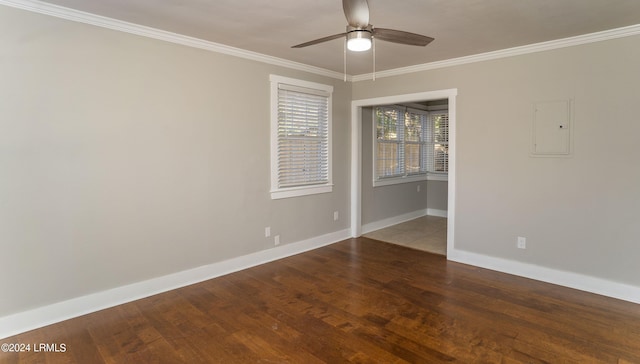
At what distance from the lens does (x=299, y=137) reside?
4809mm

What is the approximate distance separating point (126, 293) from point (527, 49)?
4902 millimetres

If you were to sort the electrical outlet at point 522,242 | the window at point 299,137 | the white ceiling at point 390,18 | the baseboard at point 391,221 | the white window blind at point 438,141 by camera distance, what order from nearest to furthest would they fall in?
the white ceiling at point 390,18
the electrical outlet at point 522,242
the window at point 299,137
the baseboard at point 391,221
the white window blind at point 438,141

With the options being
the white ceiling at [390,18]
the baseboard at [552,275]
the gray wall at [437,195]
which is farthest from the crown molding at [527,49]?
the gray wall at [437,195]

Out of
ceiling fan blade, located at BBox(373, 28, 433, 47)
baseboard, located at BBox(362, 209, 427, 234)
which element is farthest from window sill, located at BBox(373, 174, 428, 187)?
ceiling fan blade, located at BBox(373, 28, 433, 47)

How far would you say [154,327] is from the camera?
9.32 feet

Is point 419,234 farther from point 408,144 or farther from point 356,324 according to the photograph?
point 356,324

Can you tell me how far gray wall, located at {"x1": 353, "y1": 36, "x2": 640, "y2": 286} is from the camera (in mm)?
3357

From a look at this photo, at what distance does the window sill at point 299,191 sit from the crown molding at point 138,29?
1.65 m

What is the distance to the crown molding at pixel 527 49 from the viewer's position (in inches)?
130

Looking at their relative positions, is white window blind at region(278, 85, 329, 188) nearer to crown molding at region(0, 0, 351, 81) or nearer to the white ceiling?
crown molding at region(0, 0, 351, 81)

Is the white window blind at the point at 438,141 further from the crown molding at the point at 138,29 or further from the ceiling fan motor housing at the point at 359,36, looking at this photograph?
the ceiling fan motor housing at the point at 359,36

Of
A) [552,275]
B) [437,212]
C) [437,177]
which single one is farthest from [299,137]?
[437,212]

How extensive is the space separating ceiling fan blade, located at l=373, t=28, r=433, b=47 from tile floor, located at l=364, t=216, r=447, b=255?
130 inches

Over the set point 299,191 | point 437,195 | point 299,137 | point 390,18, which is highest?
point 390,18
